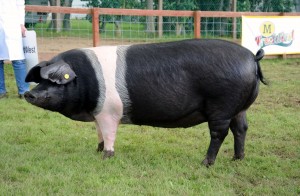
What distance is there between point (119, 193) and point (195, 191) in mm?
570

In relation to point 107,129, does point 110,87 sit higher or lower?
higher

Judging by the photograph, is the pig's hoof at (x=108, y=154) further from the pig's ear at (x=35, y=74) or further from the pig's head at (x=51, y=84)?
the pig's ear at (x=35, y=74)

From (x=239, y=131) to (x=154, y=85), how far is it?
925 millimetres

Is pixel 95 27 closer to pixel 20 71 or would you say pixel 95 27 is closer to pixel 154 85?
pixel 20 71

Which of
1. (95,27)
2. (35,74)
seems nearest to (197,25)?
(95,27)

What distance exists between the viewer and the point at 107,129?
4.31 m

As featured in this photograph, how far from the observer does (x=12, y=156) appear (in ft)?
14.8

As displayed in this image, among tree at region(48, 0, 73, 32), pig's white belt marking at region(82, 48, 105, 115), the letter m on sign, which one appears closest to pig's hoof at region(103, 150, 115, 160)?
pig's white belt marking at region(82, 48, 105, 115)

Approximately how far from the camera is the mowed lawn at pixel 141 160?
12.3ft

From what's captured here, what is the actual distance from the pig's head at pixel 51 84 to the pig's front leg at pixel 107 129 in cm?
35

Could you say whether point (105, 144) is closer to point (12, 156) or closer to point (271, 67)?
point (12, 156)

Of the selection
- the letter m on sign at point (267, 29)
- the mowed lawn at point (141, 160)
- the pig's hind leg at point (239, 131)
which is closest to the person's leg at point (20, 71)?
the mowed lawn at point (141, 160)

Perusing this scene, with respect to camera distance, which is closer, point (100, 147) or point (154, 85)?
point (154, 85)

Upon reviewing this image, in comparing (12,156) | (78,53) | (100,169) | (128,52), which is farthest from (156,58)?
(12,156)
